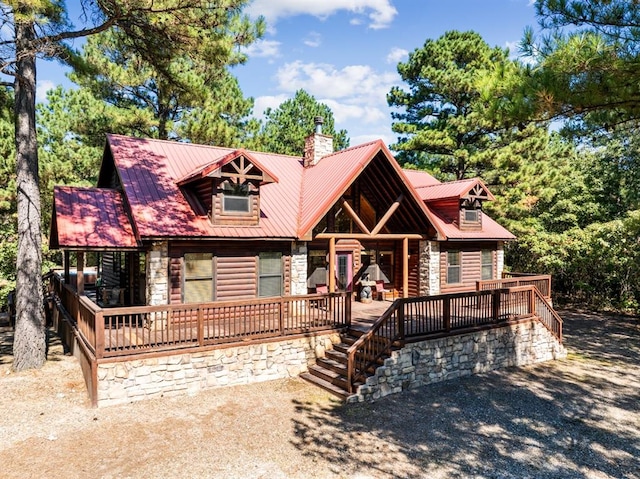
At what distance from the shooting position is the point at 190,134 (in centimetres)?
2161

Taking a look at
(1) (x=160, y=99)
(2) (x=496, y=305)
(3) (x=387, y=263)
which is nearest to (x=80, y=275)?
(3) (x=387, y=263)

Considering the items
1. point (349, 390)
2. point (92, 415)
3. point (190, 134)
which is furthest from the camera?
point (190, 134)

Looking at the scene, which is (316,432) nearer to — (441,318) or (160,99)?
(441,318)

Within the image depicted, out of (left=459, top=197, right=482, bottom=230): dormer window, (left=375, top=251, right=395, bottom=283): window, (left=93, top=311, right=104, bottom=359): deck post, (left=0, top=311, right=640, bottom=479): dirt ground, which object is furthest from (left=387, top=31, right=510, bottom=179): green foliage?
(left=93, top=311, right=104, bottom=359): deck post

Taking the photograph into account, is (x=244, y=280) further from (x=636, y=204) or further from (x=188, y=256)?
(x=636, y=204)

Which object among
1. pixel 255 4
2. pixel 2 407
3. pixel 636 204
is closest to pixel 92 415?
pixel 2 407

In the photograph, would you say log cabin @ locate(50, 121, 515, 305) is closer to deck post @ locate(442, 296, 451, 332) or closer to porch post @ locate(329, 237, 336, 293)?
porch post @ locate(329, 237, 336, 293)

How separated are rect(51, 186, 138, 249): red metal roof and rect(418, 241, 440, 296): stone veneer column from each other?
1079 cm

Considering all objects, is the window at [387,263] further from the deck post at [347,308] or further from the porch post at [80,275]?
the porch post at [80,275]

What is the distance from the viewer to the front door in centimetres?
1620

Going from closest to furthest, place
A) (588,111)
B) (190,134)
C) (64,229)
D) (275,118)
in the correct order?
(588,111)
(64,229)
(190,134)
(275,118)

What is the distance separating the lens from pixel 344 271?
16359 mm

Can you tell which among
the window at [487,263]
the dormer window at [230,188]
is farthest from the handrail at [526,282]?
the dormer window at [230,188]

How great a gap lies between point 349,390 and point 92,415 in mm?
5155
